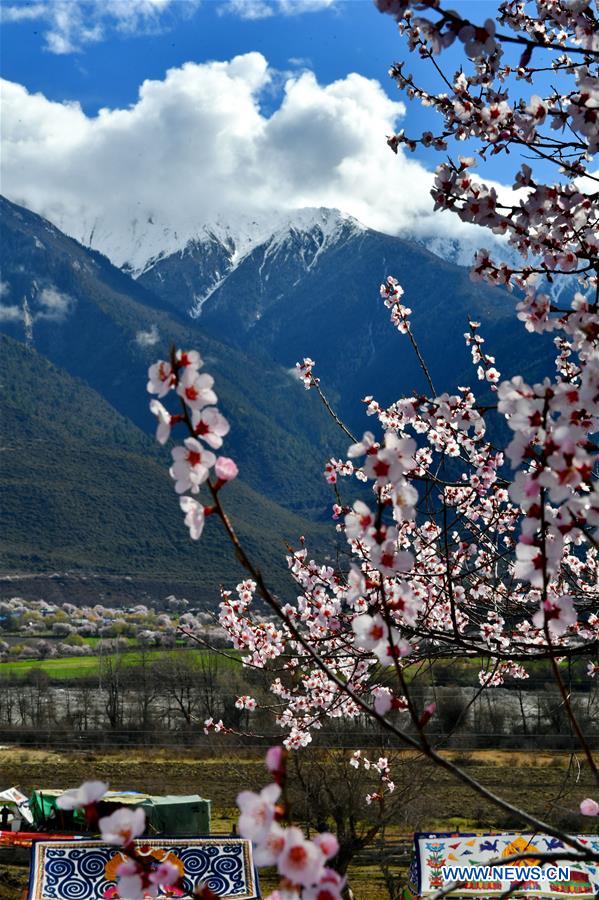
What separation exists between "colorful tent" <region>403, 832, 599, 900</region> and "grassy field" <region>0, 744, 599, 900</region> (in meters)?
6.30

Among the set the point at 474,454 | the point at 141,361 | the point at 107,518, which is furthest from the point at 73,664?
the point at 141,361

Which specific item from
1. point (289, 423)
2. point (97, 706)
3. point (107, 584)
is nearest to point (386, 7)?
point (97, 706)

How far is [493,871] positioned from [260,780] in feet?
57.6

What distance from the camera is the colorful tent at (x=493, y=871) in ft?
30.3

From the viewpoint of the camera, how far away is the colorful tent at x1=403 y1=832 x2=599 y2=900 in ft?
30.3

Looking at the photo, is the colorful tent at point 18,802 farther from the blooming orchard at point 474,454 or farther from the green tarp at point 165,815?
the blooming orchard at point 474,454

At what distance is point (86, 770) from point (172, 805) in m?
14.8

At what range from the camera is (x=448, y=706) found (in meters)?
35.7

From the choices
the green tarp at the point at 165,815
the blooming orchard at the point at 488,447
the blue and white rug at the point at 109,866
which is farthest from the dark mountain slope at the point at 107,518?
the blooming orchard at the point at 488,447

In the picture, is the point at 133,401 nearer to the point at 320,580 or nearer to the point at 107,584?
the point at 107,584

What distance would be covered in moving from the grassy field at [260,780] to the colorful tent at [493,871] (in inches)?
248

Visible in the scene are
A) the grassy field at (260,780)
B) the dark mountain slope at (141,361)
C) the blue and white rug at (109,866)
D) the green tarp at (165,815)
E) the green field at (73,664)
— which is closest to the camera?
the blue and white rug at (109,866)

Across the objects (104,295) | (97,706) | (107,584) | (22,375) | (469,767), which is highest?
(104,295)

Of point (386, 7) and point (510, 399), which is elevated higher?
point (386, 7)
